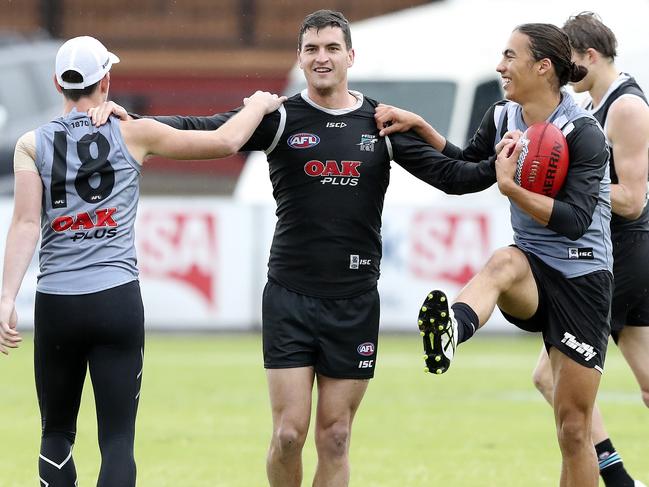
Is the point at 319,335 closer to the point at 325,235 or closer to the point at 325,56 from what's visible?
the point at 325,235

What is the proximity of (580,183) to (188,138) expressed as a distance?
179 cm

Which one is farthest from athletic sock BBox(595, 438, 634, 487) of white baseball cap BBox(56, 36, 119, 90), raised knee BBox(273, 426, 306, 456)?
white baseball cap BBox(56, 36, 119, 90)

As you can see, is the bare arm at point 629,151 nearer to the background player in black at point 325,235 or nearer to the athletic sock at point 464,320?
the background player in black at point 325,235

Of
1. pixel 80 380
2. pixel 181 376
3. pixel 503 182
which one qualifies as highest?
pixel 503 182

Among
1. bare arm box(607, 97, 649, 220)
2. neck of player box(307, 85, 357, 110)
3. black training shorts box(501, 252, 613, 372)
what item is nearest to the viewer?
black training shorts box(501, 252, 613, 372)

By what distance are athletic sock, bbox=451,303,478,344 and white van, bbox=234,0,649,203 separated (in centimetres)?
1011

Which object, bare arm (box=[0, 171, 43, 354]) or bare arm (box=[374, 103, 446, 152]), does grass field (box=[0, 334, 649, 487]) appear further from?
bare arm (box=[0, 171, 43, 354])

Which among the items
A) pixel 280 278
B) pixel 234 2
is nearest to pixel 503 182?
pixel 280 278

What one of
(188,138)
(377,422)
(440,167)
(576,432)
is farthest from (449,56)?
(188,138)

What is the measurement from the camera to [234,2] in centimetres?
2712

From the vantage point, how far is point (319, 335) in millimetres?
6758

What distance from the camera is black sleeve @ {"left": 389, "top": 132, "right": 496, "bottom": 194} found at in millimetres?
6758

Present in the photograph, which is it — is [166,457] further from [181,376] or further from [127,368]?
[181,376]

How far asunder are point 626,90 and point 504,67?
115cm
